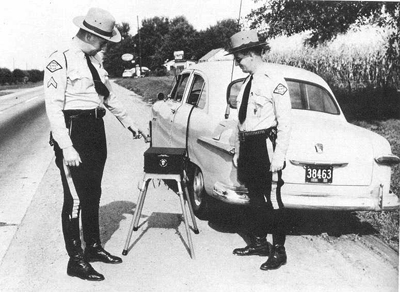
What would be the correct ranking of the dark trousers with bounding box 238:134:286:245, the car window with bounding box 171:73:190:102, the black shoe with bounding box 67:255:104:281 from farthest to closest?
the car window with bounding box 171:73:190:102, the dark trousers with bounding box 238:134:286:245, the black shoe with bounding box 67:255:104:281

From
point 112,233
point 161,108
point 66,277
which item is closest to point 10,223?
point 112,233

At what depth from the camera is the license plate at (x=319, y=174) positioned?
4348 mm

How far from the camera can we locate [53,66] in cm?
359

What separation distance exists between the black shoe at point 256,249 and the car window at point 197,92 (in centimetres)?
187

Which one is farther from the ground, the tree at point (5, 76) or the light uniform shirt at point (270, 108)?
the light uniform shirt at point (270, 108)

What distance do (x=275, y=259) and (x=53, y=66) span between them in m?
2.32

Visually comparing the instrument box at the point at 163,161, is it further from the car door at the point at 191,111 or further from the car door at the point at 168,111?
the car door at the point at 168,111

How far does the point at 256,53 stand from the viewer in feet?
12.9

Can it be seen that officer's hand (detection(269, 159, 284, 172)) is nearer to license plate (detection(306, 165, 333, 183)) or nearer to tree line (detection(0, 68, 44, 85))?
license plate (detection(306, 165, 333, 183))

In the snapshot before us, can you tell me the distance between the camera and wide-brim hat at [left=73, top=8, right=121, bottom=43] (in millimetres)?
3680

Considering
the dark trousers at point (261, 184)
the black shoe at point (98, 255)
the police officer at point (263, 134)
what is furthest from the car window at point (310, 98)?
the black shoe at point (98, 255)

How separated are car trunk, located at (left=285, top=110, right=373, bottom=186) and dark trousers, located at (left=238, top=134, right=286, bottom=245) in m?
0.47

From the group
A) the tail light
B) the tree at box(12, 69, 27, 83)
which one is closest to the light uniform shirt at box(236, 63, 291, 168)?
the tail light

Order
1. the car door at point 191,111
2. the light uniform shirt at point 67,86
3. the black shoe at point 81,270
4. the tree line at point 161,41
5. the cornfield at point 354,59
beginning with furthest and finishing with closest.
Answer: the tree line at point 161,41 → the cornfield at point 354,59 → the car door at point 191,111 → the black shoe at point 81,270 → the light uniform shirt at point 67,86
